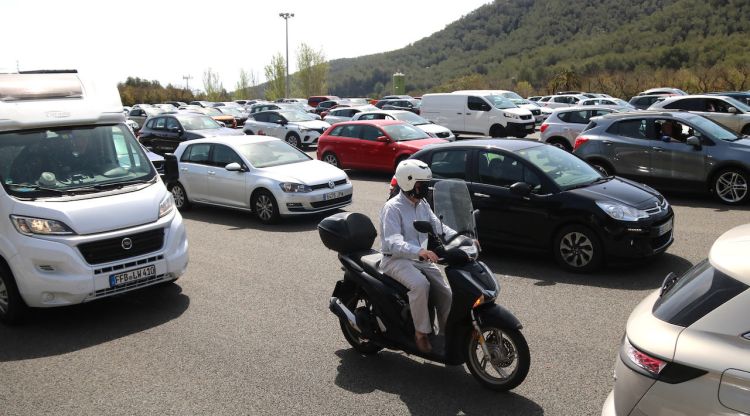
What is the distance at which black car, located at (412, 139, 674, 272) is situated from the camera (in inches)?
311

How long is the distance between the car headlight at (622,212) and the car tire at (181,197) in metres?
8.89

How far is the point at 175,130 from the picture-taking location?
2200 centimetres

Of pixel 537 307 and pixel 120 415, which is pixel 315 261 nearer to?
pixel 537 307

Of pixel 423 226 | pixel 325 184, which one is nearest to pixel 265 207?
pixel 325 184

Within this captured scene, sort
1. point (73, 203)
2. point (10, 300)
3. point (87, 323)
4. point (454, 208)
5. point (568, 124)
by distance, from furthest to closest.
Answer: point (568, 124)
point (87, 323)
point (73, 203)
point (10, 300)
point (454, 208)

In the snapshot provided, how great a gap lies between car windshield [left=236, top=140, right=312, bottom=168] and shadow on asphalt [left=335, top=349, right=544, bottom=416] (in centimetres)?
739

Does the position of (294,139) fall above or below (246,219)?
below

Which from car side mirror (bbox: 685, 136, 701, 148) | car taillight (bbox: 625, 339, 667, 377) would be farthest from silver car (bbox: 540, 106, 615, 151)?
car taillight (bbox: 625, 339, 667, 377)

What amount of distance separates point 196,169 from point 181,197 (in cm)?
84

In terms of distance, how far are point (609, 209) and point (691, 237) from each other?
248 centimetres

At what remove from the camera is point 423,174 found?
16.8 feet

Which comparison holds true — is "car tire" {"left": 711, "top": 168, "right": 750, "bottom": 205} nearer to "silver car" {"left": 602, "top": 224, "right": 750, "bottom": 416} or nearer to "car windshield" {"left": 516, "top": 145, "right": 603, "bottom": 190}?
"car windshield" {"left": 516, "top": 145, "right": 603, "bottom": 190}

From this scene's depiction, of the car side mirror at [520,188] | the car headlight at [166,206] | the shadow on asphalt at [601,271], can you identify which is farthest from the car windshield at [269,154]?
the car side mirror at [520,188]

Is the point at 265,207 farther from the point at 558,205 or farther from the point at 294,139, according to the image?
the point at 294,139
